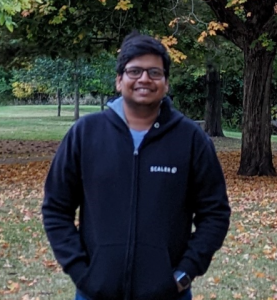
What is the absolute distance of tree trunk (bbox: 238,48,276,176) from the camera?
51.1ft

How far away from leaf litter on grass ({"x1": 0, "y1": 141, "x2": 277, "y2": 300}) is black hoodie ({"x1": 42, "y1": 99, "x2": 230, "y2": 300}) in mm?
3112

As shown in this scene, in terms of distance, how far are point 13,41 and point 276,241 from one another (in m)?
14.3

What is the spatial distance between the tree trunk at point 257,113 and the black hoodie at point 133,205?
13.0 metres

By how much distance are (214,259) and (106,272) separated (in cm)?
471

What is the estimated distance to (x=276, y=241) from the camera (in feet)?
27.5

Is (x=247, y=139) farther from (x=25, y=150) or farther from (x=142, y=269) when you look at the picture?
(x=142, y=269)

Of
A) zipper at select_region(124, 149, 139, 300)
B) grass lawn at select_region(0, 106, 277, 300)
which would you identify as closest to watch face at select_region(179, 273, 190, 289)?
zipper at select_region(124, 149, 139, 300)

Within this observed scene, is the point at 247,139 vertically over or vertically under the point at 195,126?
under

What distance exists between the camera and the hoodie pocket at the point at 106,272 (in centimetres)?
277

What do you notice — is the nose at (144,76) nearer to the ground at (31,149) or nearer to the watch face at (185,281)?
the watch face at (185,281)

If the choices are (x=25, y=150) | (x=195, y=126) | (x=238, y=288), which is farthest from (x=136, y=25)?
(x=195, y=126)

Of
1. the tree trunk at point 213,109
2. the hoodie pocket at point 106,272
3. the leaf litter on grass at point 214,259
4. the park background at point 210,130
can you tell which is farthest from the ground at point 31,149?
the hoodie pocket at point 106,272

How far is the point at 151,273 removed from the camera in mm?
2801

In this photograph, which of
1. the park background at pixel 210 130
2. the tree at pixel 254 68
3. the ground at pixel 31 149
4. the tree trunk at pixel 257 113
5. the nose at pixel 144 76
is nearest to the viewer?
the nose at pixel 144 76
